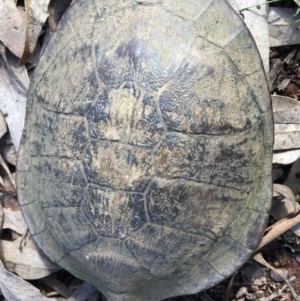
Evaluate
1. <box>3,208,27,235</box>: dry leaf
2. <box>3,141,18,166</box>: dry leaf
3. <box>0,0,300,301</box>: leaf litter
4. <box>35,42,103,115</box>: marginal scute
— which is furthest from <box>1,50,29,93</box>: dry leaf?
<box>3,208,27,235</box>: dry leaf

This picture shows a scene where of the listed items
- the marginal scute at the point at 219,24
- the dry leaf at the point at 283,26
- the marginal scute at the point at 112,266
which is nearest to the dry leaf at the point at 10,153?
the marginal scute at the point at 112,266

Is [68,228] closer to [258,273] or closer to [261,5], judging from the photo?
[258,273]

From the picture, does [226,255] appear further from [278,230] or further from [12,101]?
[12,101]

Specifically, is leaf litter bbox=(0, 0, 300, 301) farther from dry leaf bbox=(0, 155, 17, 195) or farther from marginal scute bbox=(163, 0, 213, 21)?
marginal scute bbox=(163, 0, 213, 21)

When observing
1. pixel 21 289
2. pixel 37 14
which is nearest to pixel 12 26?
pixel 37 14

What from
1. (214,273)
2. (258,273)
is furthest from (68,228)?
(258,273)

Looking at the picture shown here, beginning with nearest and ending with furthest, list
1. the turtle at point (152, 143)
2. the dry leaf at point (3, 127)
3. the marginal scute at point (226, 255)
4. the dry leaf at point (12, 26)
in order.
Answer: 1. the turtle at point (152, 143)
2. the marginal scute at point (226, 255)
3. the dry leaf at point (12, 26)
4. the dry leaf at point (3, 127)

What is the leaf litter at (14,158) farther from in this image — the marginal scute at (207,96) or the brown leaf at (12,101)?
the marginal scute at (207,96)
